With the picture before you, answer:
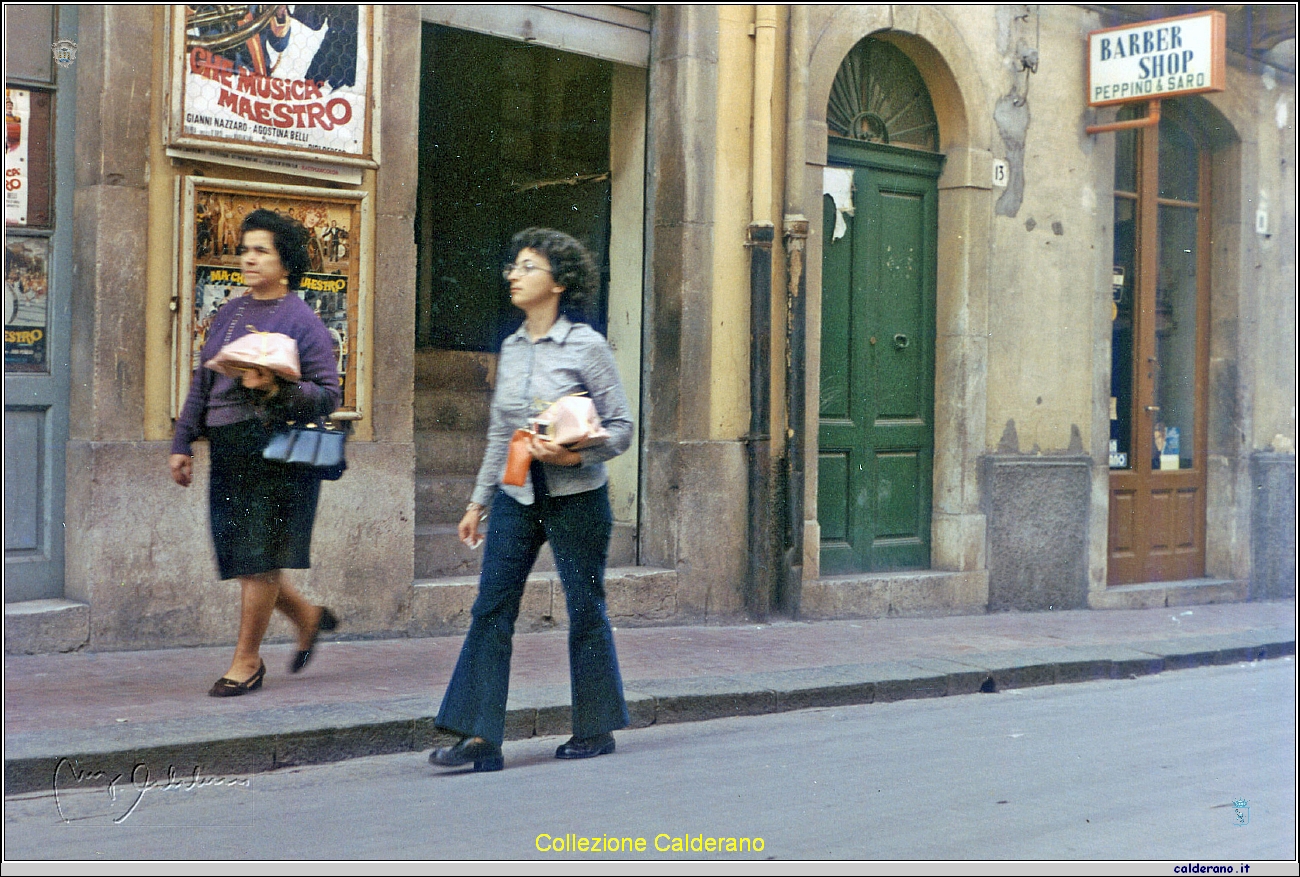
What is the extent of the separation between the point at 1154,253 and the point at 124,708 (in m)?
9.64

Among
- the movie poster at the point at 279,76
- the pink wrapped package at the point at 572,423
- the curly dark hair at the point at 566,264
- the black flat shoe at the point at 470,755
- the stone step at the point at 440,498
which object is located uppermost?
the movie poster at the point at 279,76

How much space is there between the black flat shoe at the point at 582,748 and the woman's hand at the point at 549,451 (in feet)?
3.63

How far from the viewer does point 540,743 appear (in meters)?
5.92

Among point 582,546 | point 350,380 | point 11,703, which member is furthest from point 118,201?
point 582,546

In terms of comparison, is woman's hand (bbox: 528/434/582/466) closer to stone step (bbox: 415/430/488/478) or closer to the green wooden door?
stone step (bbox: 415/430/488/478)

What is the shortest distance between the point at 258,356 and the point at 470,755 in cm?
171

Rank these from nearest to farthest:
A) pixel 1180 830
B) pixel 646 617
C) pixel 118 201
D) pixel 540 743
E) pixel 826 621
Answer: pixel 1180 830, pixel 540 743, pixel 118 201, pixel 646 617, pixel 826 621

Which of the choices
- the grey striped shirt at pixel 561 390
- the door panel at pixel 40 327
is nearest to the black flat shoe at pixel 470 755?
the grey striped shirt at pixel 561 390

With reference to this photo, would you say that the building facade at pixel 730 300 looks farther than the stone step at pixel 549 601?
No

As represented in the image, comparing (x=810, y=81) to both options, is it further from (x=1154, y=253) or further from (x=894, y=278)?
(x=1154, y=253)

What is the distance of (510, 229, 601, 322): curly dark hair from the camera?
534cm

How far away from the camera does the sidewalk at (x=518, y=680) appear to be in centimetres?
516

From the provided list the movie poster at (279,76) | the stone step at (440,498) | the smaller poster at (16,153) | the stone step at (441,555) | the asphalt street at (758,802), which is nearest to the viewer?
the asphalt street at (758,802)

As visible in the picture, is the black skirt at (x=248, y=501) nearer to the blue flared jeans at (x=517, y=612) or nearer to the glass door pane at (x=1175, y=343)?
the blue flared jeans at (x=517, y=612)
